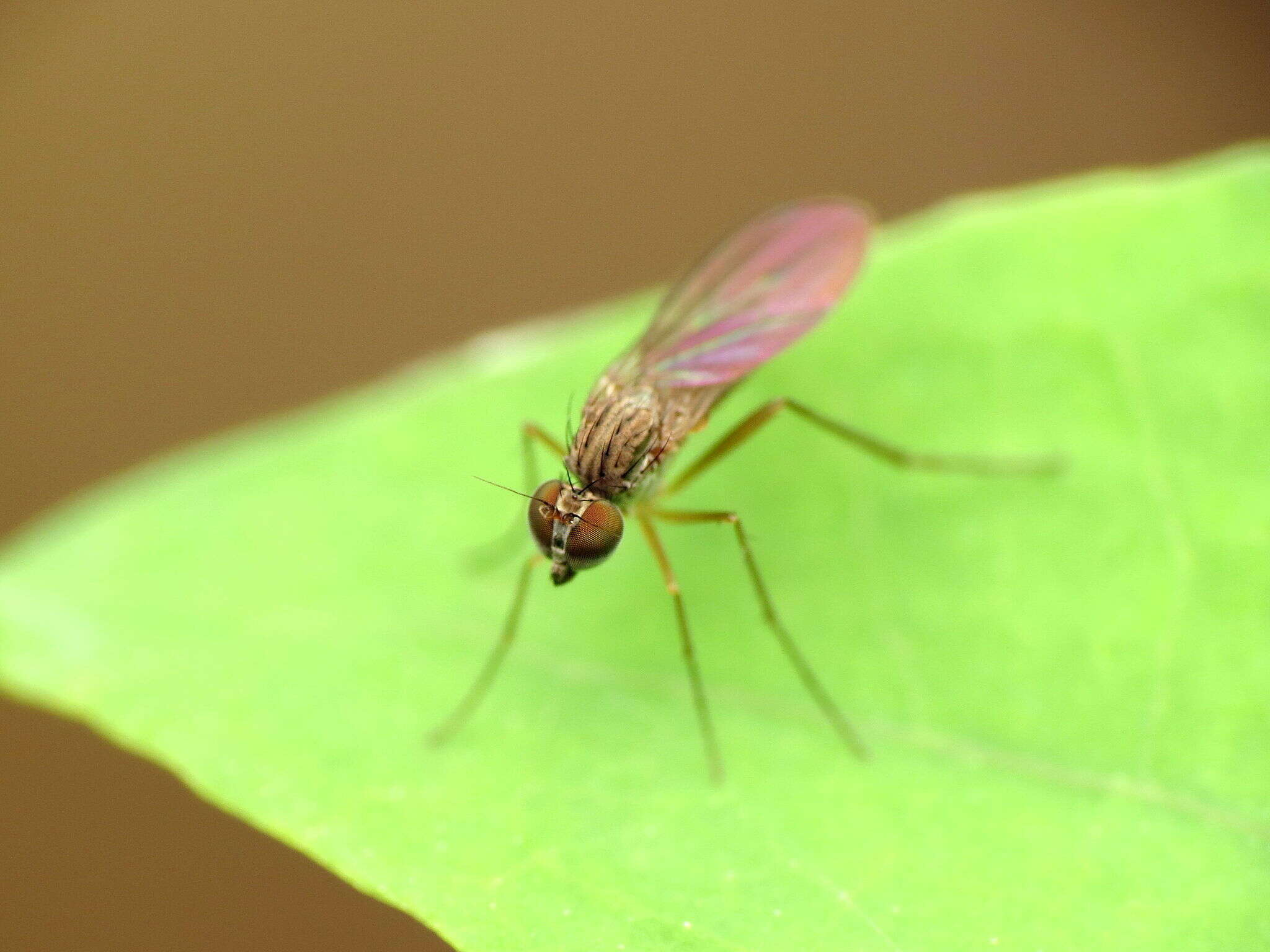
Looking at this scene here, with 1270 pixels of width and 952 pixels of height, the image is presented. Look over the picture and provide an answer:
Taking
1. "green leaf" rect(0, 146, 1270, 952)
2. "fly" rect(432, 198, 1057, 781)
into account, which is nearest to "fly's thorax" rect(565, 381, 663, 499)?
"fly" rect(432, 198, 1057, 781)

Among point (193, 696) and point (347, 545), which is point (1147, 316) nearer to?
point (347, 545)

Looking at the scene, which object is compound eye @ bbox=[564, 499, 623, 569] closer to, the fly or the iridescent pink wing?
the fly

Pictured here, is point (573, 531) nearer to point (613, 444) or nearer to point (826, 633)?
point (613, 444)

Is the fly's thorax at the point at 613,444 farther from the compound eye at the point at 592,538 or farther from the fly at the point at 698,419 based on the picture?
the compound eye at the point at 592,538

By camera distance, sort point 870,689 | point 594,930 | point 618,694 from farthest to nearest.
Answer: point 618,694 → point 870,689 → point 594,930

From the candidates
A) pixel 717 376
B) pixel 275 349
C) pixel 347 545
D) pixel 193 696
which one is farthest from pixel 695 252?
pixel 193 696

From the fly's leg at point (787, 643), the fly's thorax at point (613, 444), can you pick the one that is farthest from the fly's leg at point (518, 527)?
the fly's leg at point (787, 643)

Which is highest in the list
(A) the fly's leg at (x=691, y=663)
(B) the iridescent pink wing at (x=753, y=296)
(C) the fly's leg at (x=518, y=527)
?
(B) the iridescent pink wing at (x=753, y=296)
